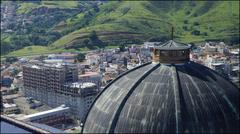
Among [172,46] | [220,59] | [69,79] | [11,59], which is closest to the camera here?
[172,46]

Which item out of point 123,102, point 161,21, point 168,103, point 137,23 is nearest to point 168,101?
point 168,103

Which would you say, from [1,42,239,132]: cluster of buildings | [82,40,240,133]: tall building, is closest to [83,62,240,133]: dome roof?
[82,40,240,133]: tall building

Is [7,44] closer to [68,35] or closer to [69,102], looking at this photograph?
[68,35]

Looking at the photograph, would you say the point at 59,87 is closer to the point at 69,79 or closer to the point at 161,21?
the point at 69,79

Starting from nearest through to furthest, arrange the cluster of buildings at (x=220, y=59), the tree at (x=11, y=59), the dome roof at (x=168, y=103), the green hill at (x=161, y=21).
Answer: the dome roof at (x=168, y=103), the cluster of buildings at (x=220, y=59), the tree at (x=11, y=59), the green hill at (x=161, y=21)

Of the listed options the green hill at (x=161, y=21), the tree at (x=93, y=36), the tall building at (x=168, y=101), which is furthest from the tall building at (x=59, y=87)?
the green hill at (x=161, y=21)

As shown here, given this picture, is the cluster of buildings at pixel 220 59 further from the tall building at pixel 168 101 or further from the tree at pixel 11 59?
the tall building at pixel 168 101

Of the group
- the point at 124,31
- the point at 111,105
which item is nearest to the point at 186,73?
the point at 111,105
